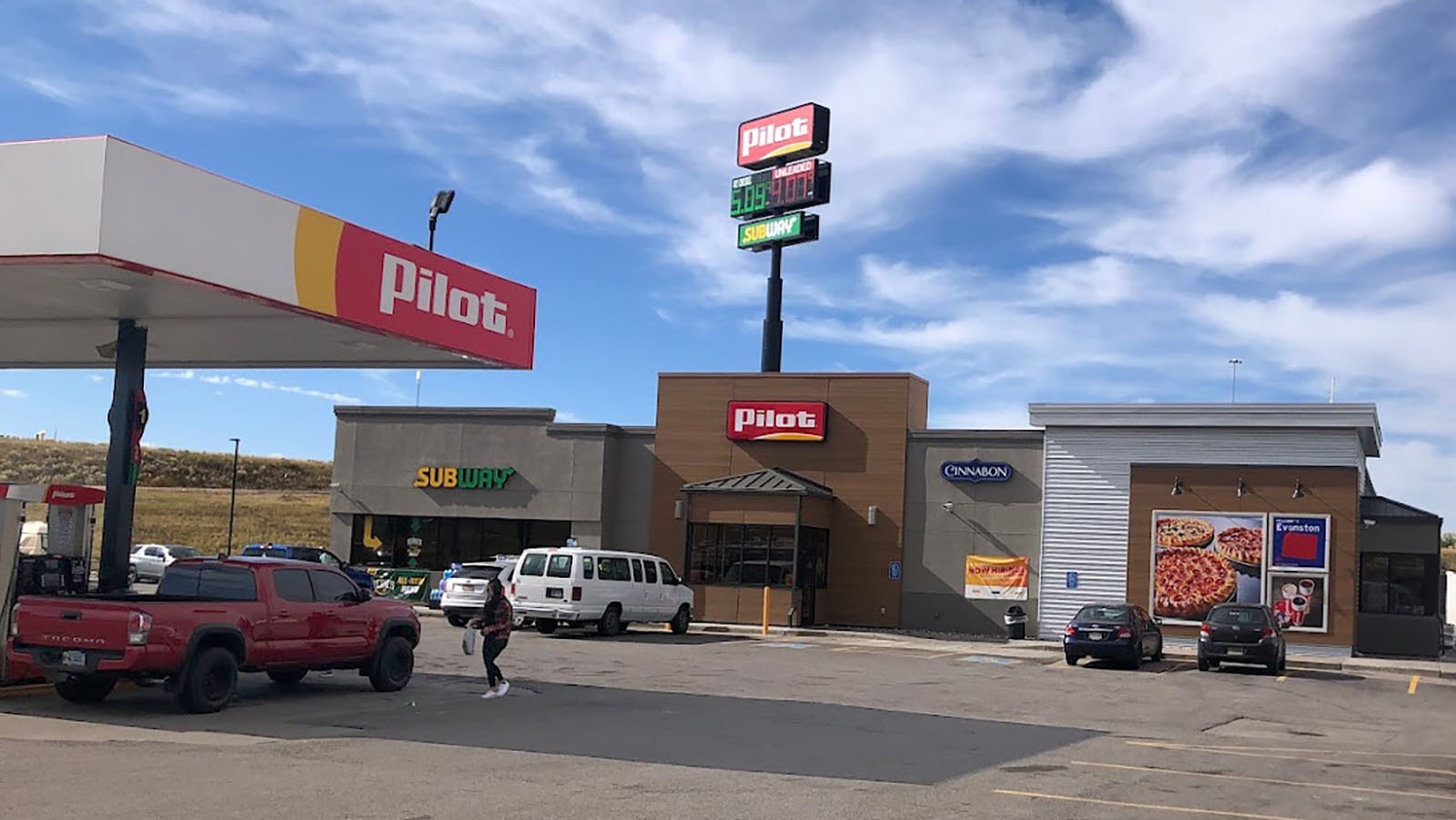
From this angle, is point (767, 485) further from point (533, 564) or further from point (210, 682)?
point (210, 682)

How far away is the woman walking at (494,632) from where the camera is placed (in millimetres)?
17766

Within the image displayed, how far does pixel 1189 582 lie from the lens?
35.3 m

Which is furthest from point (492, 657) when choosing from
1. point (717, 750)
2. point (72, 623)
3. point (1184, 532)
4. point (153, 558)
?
point (153, 558)

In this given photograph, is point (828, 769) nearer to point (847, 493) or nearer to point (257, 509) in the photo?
point (847, 493)

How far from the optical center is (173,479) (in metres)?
110

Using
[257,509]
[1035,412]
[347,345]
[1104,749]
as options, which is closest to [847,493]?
[1035,412]

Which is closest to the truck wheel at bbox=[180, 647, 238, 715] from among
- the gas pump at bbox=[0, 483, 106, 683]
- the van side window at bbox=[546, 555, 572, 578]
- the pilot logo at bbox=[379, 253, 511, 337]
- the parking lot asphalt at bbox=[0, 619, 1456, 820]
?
the parking lot asphalt at bbox=[0, 619, 1456, 820]

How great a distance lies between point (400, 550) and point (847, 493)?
Result: 47.2ft

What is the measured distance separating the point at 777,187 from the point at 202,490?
65.8m

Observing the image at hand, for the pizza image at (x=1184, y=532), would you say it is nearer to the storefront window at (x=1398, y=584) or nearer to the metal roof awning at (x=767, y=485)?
the storefront window at (x=1398, y=584)

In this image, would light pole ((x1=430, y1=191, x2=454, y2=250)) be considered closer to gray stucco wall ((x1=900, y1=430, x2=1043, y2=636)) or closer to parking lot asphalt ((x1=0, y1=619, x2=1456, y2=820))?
parking lot asphalt ((x1=0, y1=619, x2=1456, y2=820))

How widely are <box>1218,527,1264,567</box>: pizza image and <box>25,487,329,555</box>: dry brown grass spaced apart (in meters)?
47.8

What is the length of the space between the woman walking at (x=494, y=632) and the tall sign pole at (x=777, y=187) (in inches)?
1178

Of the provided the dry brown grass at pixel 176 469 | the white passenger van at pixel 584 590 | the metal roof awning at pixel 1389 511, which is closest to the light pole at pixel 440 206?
the white passenger van at pixel 584 590
